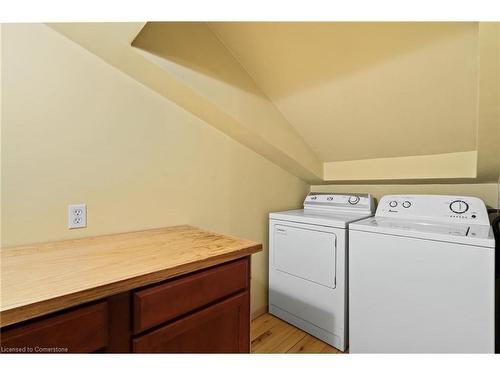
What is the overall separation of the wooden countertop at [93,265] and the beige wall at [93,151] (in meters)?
0.16

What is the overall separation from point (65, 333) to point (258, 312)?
1737mm

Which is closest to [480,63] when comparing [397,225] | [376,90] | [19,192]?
[376,90]

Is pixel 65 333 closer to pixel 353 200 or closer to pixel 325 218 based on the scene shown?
pixel 325 218

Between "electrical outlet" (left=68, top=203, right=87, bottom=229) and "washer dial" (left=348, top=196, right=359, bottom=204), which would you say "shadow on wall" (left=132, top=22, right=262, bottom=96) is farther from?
"washer dial" (left=348, top=196, right=359, bottom=204)

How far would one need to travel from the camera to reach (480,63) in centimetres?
103

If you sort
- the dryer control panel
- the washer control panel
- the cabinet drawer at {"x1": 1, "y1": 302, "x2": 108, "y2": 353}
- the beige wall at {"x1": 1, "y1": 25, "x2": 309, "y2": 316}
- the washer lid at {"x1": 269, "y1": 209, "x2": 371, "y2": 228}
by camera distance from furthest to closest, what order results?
the washer control panel < the washer lid at {"x1": 269, "y1": 209, "x2": 371, "y2": 228} < the dryer control panel < the beige wall at {"x1": 1, "y1": 25, "x2": 309, "y2": 316} < the cabinet drawer at {"x1": 1, "y1": 302, "x2": 108, "y2": 353}

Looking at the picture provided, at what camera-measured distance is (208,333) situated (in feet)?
3.24

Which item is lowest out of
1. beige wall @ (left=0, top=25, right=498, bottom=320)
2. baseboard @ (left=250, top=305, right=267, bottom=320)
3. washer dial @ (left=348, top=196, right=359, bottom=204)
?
baseboard @ (left=250, top=305, right=267, bottom=320)

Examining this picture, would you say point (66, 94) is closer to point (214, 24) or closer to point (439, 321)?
point (214, 24)

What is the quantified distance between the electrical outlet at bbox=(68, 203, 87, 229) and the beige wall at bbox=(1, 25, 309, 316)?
0.07 ft

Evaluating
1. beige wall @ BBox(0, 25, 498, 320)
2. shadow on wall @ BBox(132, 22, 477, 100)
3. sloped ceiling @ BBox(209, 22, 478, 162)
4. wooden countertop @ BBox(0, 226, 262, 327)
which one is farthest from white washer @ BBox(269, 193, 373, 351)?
shadow on wall @ BBox(132, 22, 477, 100)

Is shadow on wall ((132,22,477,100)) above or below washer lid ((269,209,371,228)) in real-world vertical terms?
above

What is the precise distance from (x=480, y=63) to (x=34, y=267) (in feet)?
6.10

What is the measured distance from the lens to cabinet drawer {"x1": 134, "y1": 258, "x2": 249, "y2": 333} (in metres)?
0.82
